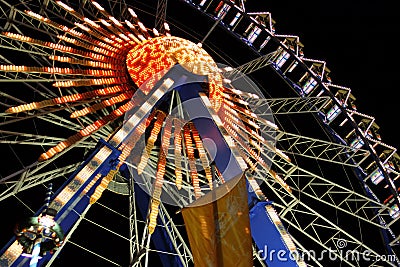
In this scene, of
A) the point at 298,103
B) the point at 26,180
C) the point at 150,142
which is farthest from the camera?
the point at 298,103

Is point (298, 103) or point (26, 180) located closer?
point (26, 180)

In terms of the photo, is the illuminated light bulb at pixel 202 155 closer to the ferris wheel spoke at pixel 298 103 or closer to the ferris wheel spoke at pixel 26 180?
the ferris wheel spoke at pixel 298 103

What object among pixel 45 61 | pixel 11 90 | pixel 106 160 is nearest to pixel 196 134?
pixel 106 160

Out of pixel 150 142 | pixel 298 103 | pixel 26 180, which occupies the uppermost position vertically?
pixel 298 103

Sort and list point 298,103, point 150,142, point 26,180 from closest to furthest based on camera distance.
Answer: point 150,142 < point 26,180 < point 298,103

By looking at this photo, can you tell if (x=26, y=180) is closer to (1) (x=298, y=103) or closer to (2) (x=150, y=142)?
(2) (x=150, y=142)

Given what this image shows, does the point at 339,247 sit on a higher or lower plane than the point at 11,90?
higher

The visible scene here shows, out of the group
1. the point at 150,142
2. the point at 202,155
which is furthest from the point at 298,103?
the point at 150,142

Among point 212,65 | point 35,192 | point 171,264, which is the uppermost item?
point 212,65

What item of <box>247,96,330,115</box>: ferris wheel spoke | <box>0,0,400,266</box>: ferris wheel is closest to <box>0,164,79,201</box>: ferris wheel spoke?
<box>0,0,400,266</box>: ferris wheel

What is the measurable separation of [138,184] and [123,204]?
15045 millimetres

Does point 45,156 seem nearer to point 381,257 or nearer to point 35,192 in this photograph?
point 381,257

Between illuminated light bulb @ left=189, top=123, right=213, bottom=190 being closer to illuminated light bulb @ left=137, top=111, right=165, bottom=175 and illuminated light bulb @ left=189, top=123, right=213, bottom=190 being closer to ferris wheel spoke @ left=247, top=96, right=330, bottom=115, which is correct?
illuminated light bulb @ left=137, top=111, right=165, bottom=175

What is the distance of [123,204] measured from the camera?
96.6 feet
